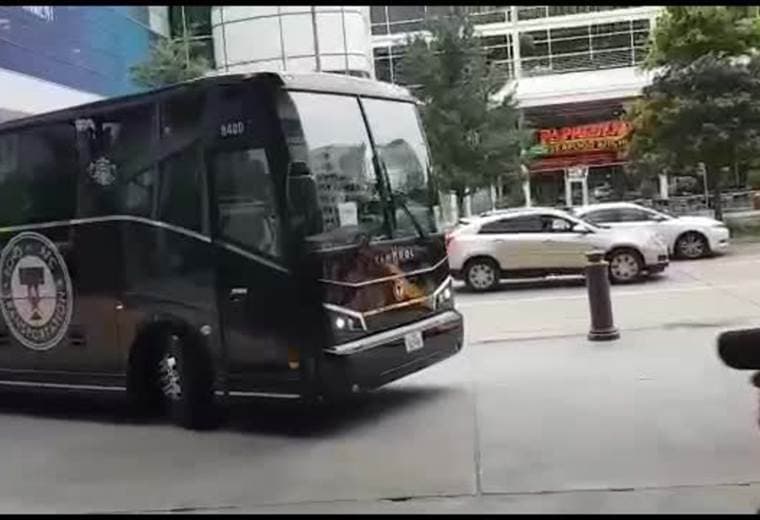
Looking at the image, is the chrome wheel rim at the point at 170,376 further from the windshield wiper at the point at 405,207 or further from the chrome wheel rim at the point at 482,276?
the chrome wheel rim at the point at 482,276

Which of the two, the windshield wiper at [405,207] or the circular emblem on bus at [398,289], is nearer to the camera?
the circular emblem on bus at [398,289]

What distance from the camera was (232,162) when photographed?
8.47m

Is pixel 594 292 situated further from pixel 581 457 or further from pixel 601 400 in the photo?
pixel 581 457

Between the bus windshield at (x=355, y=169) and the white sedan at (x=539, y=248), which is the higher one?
the bus windshield at (x=355, y=169)

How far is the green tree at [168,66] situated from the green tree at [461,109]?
6.57m

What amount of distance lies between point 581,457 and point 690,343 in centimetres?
482

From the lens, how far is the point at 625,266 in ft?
62.0

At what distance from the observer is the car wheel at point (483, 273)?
63.9 ft

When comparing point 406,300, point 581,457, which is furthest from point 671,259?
point 581,457

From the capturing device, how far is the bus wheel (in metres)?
8.91

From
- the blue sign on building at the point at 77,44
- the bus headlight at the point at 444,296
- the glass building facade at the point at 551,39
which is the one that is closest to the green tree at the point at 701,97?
the blue sign on building at the point at 77,44

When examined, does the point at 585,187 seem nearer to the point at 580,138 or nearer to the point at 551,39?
the point at 580,138

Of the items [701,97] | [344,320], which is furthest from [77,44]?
[344,320]

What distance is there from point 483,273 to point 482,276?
0.06 metres
